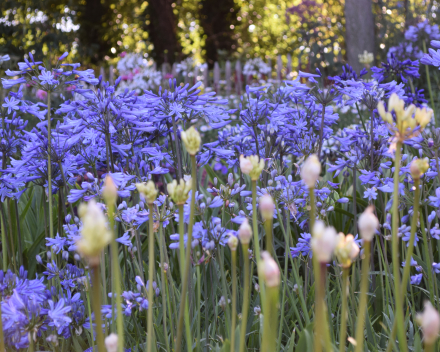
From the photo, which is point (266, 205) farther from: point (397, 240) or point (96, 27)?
point (96, 27)

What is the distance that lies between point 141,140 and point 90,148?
225 millimetres

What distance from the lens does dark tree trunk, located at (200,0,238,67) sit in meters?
16.8

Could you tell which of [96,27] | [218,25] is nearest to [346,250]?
[218,25]

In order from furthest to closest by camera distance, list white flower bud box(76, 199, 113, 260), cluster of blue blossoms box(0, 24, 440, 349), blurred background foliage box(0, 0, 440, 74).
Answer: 1. blurred background foliage box(0, 0, 440, 74)
2. cluster of blue blossoms box(0, 24, 440, 349)
3. white flower bud box(76, 199, 113, 260)

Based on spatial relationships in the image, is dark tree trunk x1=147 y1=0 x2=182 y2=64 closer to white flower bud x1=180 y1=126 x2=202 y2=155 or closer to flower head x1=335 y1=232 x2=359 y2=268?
white flower bud x1=180 y1=126 x2=202 y2=155

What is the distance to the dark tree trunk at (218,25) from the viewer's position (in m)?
16.8

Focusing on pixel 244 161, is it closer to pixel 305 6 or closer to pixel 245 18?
pixel 305 6

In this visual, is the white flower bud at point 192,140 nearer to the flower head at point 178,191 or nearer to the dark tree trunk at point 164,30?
the flower head at point 178,191

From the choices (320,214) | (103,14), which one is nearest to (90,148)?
(320,214)

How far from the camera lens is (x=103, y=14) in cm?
1802

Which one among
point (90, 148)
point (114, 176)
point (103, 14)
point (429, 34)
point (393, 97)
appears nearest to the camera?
point (393, 97)

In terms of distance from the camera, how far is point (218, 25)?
16969 millimetres

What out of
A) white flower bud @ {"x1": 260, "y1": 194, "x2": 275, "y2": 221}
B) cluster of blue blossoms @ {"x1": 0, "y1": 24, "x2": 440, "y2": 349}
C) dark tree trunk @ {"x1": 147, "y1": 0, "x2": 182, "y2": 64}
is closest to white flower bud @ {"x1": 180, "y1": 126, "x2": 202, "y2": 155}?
white flower bud @ {"x1": 260, "y1": 194, "x2": 275, "y2": 221}

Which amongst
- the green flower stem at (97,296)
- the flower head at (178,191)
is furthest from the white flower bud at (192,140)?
the green flower stem at (97,296)
